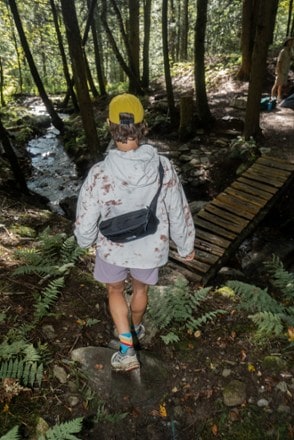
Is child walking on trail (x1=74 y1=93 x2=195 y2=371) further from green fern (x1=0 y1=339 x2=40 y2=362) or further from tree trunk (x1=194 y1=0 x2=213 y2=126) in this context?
tree trunk (x1=194 y1=0 x2=213 y2=126)

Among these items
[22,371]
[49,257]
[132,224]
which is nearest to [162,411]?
[22,371]

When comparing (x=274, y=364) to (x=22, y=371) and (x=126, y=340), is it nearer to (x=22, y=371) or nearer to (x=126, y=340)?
(x=126, y=340)

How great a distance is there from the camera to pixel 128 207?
2539 millimetres

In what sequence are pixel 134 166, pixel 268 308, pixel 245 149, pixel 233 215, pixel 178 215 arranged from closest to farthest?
pixel 134 166 < pixel 178 215 < pixel 268 308 < pixel 233 215 < pixel 245 149

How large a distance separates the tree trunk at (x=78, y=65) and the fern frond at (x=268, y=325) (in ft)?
22.5

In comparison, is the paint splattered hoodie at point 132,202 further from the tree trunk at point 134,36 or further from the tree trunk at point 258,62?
the tree trunk at point 134,36

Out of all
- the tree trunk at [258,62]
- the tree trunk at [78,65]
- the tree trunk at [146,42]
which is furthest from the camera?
the tree trunk at [146,42]

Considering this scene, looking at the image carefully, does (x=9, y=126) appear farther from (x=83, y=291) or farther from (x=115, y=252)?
(x=115, y=252)

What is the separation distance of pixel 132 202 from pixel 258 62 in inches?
304

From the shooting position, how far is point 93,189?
2516 millimetres

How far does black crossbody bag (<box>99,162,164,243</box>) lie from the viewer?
247cm

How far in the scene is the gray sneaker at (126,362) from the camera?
2.98m

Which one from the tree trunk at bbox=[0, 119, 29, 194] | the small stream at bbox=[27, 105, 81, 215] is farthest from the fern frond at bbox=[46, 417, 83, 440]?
the small stream at bbox=[27, 105, 81, 215]

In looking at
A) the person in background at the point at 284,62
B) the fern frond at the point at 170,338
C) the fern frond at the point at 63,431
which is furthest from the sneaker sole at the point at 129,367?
the person in background at the point at 284,62
